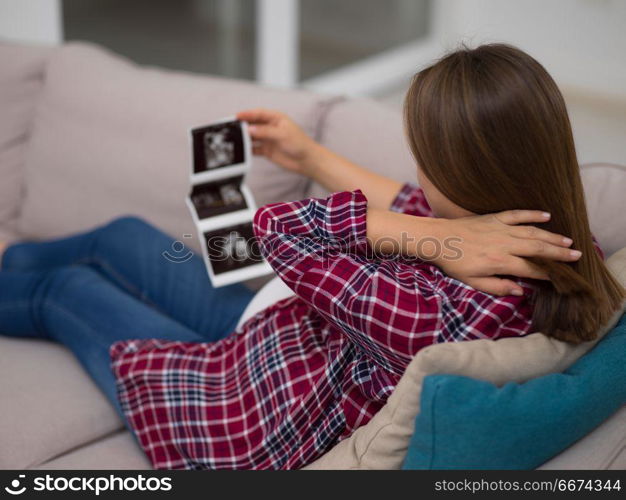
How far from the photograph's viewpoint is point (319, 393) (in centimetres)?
114

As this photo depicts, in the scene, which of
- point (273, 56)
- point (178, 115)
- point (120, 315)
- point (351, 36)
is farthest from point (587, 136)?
point (120, 315)

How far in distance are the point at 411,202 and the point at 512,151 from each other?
42cm

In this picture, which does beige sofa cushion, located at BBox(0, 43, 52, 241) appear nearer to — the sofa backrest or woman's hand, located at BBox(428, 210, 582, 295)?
the sofa backrest

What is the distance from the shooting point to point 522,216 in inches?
38.6

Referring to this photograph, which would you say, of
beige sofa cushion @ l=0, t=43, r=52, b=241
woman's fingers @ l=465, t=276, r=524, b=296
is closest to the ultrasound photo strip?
woman's fingers @ l=465, t=276, r=524, b=296

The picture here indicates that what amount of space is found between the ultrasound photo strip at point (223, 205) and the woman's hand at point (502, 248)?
0.50m

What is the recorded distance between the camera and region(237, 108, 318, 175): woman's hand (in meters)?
1.48

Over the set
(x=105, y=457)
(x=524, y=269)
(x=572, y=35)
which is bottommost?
(x=105, y=457)

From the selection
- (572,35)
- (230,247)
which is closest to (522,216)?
(230,247)

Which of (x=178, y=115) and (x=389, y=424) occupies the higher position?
(x=178, y=115)

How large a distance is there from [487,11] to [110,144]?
9.75ft

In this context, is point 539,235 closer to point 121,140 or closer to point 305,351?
point 305,351

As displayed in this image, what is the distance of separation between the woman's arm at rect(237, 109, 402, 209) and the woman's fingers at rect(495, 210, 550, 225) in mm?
418

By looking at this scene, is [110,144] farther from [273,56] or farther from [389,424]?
[273,56]
